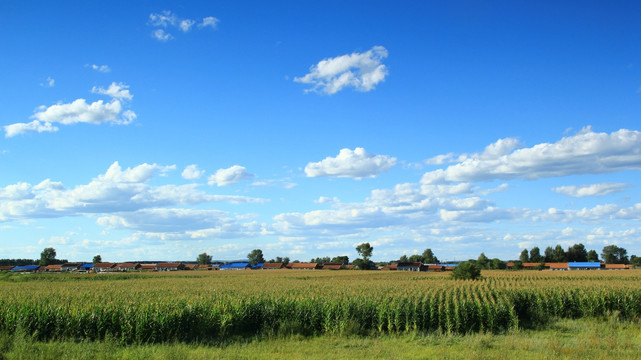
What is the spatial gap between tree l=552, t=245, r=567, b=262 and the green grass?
17155 centimetres

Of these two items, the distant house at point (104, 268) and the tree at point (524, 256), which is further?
the tree at point (524, 256)

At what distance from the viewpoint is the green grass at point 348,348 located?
551 inches

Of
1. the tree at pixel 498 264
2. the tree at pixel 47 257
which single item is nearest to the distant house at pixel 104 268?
the tree at pixel 47 257

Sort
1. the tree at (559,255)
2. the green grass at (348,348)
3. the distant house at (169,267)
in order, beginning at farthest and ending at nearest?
the tree at (559,255), the distant house at (169,267), the green grass at (348,348)

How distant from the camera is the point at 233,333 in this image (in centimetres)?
2034

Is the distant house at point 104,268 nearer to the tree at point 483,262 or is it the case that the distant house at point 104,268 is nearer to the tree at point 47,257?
the tree at point 47,257

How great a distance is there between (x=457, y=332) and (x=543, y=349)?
6.07 metres

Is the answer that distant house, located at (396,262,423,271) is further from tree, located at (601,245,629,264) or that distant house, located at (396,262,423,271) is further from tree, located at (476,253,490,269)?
tree, located at (601,245,629,264)

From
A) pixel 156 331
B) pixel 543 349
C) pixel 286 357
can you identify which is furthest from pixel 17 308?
pixel 543 349

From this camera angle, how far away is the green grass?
14.0m

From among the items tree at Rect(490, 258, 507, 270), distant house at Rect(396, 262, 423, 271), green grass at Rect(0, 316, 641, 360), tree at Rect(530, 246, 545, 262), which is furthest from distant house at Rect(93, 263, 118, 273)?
tree at Rect(530, 246, 545, 262)

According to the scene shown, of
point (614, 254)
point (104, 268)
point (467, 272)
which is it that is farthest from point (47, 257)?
point (614, 254)

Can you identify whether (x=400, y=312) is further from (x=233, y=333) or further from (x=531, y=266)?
(x=531, y=266)

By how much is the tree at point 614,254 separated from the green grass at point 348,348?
20938 centimetres
